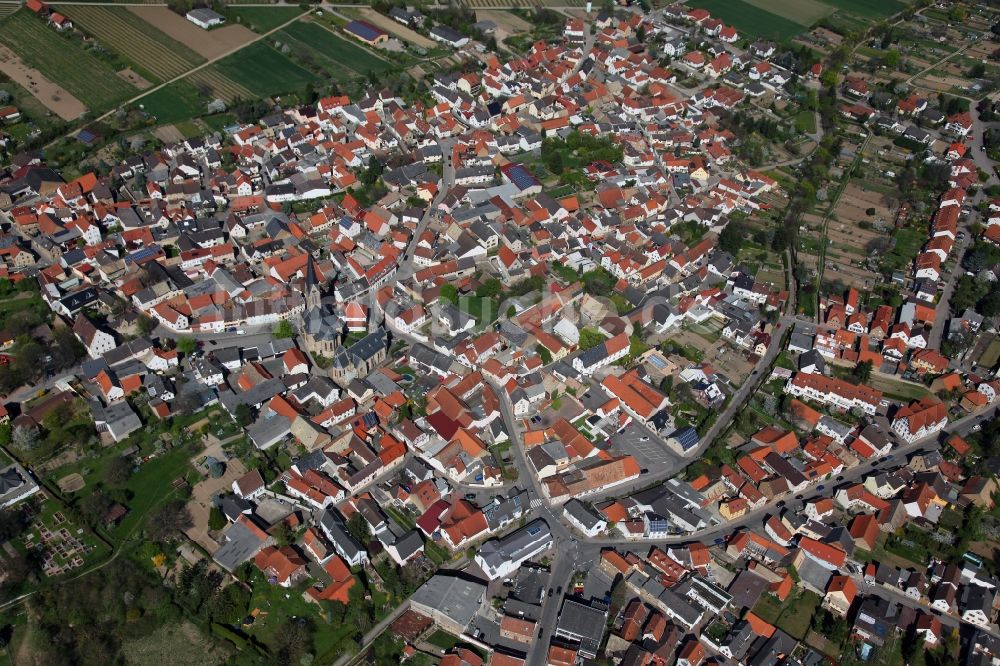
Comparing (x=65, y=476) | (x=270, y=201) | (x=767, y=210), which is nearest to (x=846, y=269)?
(x=767, y=210)

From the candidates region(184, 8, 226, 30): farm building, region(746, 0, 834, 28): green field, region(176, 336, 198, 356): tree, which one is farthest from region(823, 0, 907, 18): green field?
region(176, 336, 198, 356): tree

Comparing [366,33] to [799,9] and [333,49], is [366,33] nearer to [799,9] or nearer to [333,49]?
[333,49]

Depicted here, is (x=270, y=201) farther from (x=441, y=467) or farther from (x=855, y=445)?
(x=855, y=445)

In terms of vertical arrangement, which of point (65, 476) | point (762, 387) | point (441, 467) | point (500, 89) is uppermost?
point (500, 89)

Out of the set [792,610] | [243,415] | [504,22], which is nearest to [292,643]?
[243,415]

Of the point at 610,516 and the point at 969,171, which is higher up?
the point at 969,171

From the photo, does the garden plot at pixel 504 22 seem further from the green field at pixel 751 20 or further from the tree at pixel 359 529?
the tree at pixel 359 529

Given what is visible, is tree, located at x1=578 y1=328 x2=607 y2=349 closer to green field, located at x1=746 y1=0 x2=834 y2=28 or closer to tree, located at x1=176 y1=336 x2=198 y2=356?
tree, located at x1=176 y1=336 x2=198 y2=356
